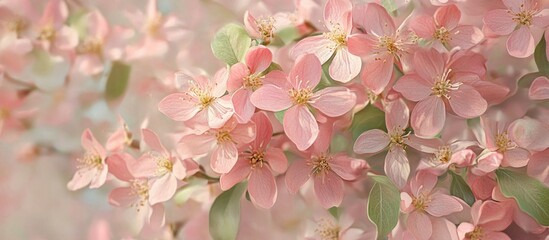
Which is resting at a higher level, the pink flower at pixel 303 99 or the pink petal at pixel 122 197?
the pink flower at pixel 303 99

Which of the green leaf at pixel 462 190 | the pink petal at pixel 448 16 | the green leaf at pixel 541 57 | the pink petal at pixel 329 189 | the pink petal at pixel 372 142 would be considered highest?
the pink petal at pixel 448 16

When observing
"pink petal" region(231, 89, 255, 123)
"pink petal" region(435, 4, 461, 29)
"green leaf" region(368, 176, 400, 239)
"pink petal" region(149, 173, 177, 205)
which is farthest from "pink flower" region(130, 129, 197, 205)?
"pink petal" region(435, 4, 461, 29)

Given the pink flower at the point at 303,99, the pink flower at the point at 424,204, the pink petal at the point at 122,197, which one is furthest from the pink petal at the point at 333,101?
the pink petal at the point at 122,197

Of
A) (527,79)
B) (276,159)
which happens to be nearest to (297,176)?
(276,159)

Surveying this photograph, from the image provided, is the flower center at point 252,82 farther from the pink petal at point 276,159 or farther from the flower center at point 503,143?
the flower center at point 503,143

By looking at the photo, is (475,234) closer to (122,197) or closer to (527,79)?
(527,79)

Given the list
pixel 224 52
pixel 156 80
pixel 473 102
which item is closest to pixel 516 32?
pixel 473 102
